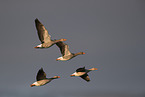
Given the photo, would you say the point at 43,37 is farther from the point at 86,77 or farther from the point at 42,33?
the point at 86,77

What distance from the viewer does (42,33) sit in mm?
14727

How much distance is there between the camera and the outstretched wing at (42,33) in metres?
14.4

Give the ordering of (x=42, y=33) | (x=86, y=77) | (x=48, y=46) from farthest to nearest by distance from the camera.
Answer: (x=86, y=77) < (x=48, y=46) < (x=42, y=33)

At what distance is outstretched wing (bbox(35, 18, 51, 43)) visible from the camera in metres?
14.4

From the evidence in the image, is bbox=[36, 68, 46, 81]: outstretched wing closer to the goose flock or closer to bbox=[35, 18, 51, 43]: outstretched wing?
the goose flock

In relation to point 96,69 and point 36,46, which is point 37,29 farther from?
point 96,69

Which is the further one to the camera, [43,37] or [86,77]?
[86,77]

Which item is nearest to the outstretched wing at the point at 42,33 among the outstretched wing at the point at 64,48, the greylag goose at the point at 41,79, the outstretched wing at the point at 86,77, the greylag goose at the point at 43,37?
the greylag goose at the point at 43,37

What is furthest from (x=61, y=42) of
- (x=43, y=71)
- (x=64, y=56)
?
(x=43, y=71)

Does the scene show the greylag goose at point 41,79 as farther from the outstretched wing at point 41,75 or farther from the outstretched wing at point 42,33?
the outstretched wing at point 42,33

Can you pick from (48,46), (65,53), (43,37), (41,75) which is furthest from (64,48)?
(41,75)

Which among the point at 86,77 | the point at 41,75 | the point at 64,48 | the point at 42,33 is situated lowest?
the point at 86,77

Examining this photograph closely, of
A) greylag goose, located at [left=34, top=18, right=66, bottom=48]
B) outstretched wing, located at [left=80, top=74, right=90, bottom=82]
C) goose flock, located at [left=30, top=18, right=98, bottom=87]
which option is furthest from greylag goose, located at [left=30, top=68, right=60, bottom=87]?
outstretched wing, located at [left=80, top=74, right=90, bottom=82]

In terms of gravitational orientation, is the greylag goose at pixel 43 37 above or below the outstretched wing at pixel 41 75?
above
